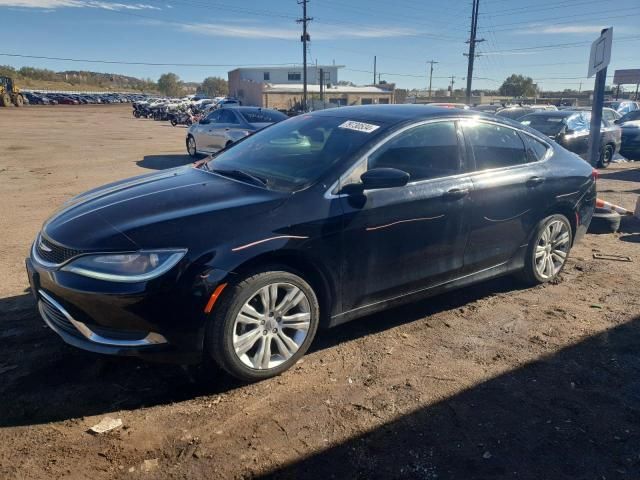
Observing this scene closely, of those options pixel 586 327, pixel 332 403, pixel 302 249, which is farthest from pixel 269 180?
pixel 586 327

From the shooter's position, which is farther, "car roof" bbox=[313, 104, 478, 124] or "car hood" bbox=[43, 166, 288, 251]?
"car roof" bbox=[313, 104, 478, 124]

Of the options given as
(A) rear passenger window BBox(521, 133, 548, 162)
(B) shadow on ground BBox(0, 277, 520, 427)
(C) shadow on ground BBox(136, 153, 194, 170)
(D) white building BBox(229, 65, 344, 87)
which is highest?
(D) white building BBox(229, 65, 344, 87)

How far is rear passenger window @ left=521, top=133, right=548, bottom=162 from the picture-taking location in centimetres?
473

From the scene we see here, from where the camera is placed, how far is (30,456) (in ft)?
8.38

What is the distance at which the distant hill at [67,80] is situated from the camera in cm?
11294

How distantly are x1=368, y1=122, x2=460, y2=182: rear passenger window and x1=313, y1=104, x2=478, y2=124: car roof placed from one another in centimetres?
12

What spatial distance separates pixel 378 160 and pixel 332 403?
1.72 metres

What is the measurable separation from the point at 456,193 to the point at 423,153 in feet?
1.33

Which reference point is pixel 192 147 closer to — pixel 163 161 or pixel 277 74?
pixel 163 161

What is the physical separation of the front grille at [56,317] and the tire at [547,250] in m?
3.88

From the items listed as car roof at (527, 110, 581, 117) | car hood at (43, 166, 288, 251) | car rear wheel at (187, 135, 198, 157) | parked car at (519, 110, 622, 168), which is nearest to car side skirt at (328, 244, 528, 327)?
car hood at (43, 166, 288, 251)

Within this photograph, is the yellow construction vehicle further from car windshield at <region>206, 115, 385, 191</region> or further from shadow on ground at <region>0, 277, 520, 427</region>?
shadow on ground at <region>0, 277, 520, 427</region>

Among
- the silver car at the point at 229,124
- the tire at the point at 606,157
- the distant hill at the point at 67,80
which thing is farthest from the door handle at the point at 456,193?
the distant hill at the point at 67,80

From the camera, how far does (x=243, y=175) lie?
377 cm
